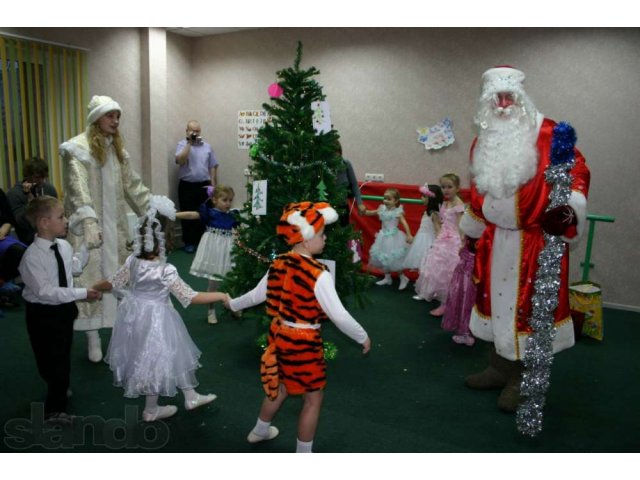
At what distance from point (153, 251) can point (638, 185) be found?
5158 millimetres

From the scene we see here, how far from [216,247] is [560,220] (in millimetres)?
2979

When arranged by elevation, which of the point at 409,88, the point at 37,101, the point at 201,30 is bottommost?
the point at 37,101

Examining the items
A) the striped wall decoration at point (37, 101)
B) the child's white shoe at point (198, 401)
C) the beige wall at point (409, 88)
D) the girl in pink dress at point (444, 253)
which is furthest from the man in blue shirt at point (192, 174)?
the child's white shoe at point (198, 401)

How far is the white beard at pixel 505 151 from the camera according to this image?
126 inches

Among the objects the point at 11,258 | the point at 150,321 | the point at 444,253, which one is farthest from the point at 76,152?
the point at 444,253

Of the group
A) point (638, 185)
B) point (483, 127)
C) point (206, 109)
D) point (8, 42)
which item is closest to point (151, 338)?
point (483, 127)

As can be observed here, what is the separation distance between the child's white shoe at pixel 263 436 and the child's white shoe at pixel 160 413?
546 millimetres

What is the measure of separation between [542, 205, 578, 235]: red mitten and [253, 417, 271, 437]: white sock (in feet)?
6.12

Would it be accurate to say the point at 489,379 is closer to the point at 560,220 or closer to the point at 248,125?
the point at 560,220

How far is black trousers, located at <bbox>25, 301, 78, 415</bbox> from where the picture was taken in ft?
10.4

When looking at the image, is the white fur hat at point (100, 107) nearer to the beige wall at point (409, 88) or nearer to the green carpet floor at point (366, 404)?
the green carpet floor at point (366, 404)

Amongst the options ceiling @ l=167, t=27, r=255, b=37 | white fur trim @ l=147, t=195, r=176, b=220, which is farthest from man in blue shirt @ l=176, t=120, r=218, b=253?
white fur trim @ l=147, t=195, r=176, b=220

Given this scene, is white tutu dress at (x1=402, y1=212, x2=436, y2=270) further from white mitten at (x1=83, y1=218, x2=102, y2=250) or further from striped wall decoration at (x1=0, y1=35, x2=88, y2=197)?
striped wall decoration at (x1=0, y1=35, x2=88, y2=197)

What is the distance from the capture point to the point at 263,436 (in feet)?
10.1
